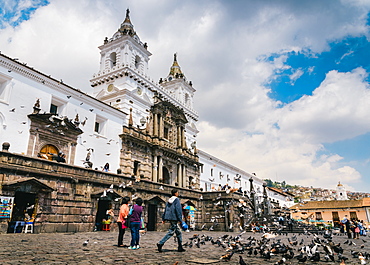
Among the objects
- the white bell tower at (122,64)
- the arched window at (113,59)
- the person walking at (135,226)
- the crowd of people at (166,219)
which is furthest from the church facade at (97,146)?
the person walking at (135,226)

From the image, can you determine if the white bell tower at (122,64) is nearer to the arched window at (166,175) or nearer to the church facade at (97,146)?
the church facade at (97,146)

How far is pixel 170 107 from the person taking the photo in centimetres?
3394

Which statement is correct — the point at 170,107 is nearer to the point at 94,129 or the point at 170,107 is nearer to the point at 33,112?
the point at 94,129

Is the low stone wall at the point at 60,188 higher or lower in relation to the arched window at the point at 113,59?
lower

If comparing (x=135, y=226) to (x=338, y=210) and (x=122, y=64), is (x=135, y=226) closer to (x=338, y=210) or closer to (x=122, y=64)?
(x=122, y=64)

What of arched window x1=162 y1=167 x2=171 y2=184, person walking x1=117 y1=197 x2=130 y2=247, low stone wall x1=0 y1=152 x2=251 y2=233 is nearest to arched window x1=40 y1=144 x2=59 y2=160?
low stone wall x1=0 y1=152 x2=251 y2=233

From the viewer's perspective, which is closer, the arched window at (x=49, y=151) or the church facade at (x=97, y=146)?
the church facade at (x=97, y=146)

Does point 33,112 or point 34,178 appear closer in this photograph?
point 34,178

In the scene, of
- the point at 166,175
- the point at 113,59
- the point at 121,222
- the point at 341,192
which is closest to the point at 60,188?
the point at 121,222

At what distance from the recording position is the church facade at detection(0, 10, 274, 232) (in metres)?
13.5

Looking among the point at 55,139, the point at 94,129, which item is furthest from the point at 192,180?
the point at 55,139

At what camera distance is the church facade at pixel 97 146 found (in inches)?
531

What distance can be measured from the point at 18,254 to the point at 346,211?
51.9 meters

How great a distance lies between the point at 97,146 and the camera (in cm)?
2384
